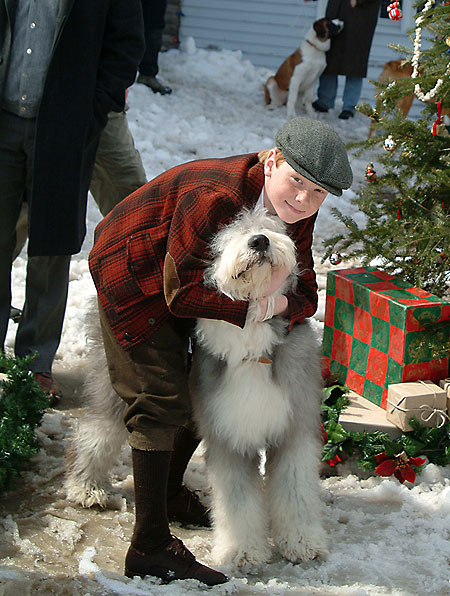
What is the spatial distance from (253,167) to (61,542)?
155 centimetres

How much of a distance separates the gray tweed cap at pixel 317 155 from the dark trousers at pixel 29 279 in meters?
1.84

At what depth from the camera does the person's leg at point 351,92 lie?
33.2ft

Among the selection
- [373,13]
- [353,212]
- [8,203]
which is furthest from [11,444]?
[373,13]

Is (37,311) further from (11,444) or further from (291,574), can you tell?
(291,574)

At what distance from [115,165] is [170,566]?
8.46ft

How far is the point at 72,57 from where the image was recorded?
11.6ft

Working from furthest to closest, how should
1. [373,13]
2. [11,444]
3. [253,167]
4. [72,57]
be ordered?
[373,13] → [72,57] → [11,444] → [253,167]

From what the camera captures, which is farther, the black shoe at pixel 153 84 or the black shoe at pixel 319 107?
the black shoe at pixel 319 107

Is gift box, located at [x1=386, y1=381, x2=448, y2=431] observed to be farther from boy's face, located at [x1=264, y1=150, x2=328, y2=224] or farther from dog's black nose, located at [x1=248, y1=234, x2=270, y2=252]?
dog's black nose, located at [x1=248, y1=234, x2=270, y2=252]

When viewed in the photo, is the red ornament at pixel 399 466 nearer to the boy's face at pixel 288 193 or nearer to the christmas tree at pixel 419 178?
the christmas tree at pixel 419 178

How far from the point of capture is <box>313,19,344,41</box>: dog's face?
31.6 ft

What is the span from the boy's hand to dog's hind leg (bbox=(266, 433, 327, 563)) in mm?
619

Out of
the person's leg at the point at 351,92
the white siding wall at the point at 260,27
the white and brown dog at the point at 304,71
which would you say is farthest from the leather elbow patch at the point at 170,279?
the white siding wall at the point at 260,27

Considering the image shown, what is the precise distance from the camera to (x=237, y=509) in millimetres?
2590
